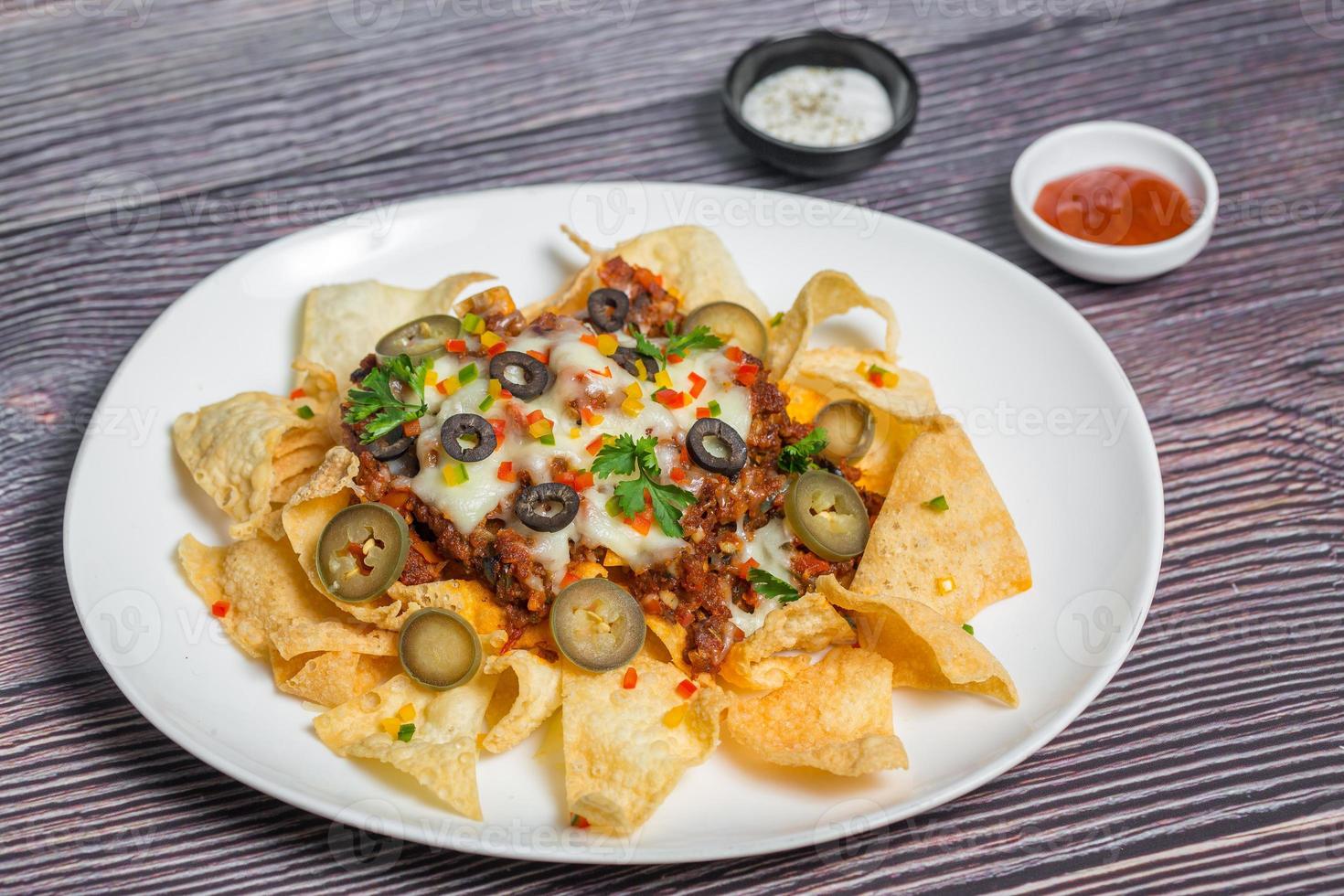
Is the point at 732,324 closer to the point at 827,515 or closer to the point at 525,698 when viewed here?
the point at 827,515

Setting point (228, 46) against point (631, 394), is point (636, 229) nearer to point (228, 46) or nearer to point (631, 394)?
point (631, 394)

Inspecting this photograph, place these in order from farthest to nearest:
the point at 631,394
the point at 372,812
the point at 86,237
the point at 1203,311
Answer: the point at 86,237, the point at 1203,311, the point at 631,394, the point at 372,812

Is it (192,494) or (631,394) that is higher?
(631,394)

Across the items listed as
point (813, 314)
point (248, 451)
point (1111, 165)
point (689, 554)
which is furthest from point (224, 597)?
point (1111, 165)

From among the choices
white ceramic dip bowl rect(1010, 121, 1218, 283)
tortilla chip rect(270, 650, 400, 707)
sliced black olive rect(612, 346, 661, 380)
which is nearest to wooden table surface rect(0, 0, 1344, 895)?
→ white ceramic dip bowl rect(1010, 121, 1218, 283)

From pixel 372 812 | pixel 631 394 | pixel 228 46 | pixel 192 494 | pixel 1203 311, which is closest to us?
pixel 372 812

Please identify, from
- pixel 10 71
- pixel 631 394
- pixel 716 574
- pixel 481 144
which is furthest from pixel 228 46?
pixel 716 574
